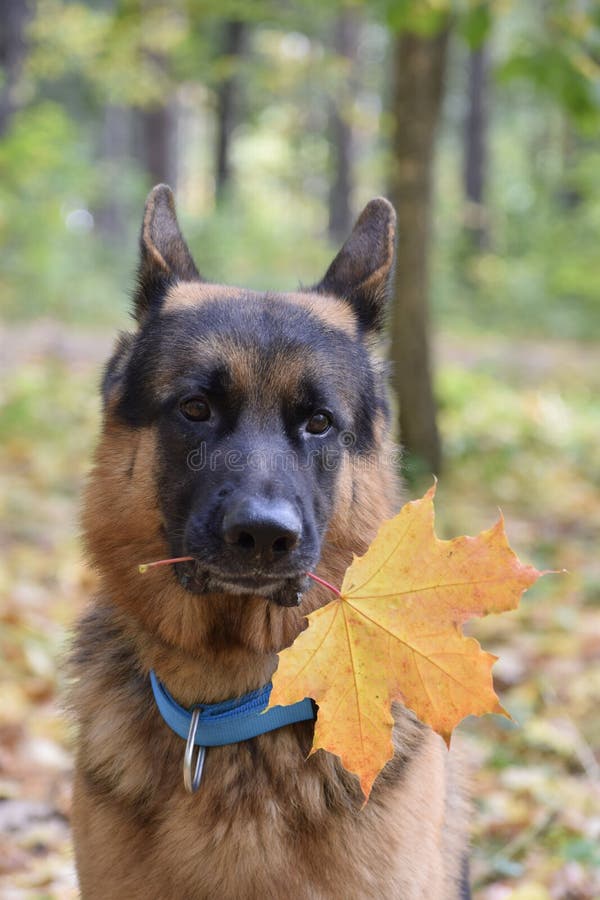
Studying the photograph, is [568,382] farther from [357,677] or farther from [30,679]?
[357,677]

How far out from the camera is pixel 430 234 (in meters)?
8.34

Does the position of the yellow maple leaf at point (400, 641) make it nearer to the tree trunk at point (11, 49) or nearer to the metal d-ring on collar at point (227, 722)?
the metal d-ring on collar at point (227, 722)

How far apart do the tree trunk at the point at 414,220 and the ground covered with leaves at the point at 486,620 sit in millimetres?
663

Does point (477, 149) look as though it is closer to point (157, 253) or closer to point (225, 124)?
point (225, 124)

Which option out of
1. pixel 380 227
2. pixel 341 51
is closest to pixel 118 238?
pixel 341 51

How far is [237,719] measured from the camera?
2600 mm

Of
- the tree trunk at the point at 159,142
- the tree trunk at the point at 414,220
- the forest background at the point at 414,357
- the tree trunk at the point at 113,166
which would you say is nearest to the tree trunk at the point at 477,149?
the forest background at the point at 414,357

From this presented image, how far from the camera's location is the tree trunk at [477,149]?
922 inches

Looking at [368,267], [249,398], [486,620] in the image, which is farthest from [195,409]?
[486,620]

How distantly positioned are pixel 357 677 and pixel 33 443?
22.1 ft

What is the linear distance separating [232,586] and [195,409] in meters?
0.60

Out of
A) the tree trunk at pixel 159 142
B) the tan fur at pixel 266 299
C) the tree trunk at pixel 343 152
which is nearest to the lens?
the tan fur at pixel 266 299

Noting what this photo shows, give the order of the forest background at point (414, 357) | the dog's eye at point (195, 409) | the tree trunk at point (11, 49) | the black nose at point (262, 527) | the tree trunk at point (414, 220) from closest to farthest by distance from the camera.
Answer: the black nose at point (262, 527), the dog's eye at point (195, 409), the forest background at point (414, 357), the tree trunk at point (414, 220), the tree trunk at point (11, 49)

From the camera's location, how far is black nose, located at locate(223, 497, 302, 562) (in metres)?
2.27
